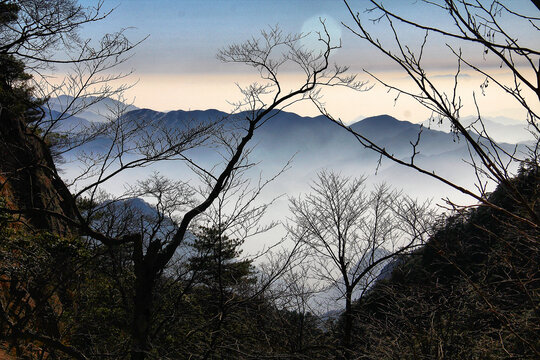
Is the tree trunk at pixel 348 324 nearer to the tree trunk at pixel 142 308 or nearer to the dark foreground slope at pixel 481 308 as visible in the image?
the dark foreground slope at pixel 481 308

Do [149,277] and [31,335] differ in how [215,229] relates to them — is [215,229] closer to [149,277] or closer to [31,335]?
[149,277]

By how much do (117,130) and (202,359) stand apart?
4.65m

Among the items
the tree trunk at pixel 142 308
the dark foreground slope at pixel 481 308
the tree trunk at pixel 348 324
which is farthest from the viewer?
the tree trunk at pixel 348 324

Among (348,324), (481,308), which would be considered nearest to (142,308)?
(481,308)

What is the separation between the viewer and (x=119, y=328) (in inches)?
461

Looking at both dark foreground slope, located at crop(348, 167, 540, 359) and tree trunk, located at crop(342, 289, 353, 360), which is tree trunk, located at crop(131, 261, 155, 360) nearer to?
dark foreground slope, located at crop(348, 167, 540, 359)

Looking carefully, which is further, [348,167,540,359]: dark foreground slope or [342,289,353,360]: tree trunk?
[342,289,353,360]: tree trunk

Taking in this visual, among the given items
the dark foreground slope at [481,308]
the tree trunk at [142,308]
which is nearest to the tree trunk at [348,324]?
the dark foreground slope at [481,308]

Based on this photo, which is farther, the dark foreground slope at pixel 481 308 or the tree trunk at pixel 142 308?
the tree trunk at pixel 142 308

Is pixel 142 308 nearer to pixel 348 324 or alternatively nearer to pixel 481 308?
pixel 481 308

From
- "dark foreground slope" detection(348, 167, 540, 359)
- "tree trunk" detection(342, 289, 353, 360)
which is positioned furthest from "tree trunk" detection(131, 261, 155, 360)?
"tree trunk" detection(342, 289, 353, 360)

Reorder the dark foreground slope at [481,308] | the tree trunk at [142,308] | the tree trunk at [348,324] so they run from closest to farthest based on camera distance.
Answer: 1. the dark foreground slope at [481,308]
2. the tree trunk at [142,308]
3. the tree trunk at [348,324]

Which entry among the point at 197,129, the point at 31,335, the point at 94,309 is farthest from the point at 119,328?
the point at 197,129

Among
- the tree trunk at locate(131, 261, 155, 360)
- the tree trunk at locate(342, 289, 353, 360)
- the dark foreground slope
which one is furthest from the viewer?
the tree trunk at locate(342, 289, 353, 360)
